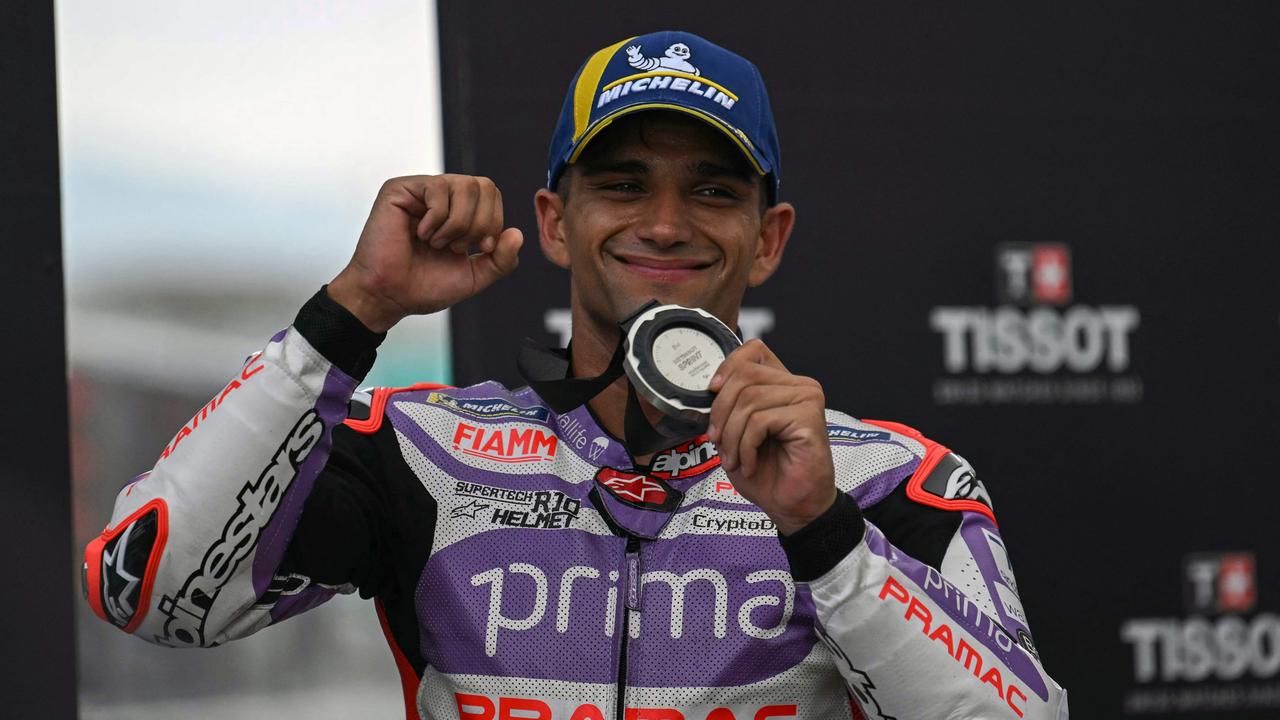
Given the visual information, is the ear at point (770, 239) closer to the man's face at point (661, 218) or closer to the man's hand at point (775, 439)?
the man's face at point (661, 218)

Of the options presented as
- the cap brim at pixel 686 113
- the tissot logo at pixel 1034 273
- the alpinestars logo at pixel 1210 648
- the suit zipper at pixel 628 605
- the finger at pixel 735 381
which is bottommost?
the alpinestars logo at pixel 1210 648

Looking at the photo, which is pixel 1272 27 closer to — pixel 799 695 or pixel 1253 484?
pixel 1253 484

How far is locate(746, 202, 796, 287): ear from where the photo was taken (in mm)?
1663

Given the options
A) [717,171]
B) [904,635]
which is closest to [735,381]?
[904,635]

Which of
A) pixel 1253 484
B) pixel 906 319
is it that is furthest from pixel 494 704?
pixel 1253 484

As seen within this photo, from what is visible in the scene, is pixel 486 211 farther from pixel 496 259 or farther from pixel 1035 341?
pixel 1035 341

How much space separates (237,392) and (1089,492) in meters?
1.88

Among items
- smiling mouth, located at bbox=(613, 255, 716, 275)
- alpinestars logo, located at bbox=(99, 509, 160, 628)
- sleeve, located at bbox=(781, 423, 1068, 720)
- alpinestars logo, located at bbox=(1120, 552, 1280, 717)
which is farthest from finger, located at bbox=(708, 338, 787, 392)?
alpinestars logo, located at bbox=(1120, 552, 1280, 717)

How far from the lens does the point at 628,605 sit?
1.42 meters

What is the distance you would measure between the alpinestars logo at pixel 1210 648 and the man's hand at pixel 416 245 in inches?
71.9

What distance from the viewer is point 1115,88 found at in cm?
269

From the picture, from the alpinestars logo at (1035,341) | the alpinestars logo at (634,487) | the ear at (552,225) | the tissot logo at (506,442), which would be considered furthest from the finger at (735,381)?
the alpinestars logo at (1035,341)

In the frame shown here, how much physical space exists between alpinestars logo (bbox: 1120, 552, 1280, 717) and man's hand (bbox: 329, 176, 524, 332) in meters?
1.83

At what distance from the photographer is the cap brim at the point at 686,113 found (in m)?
1.50
